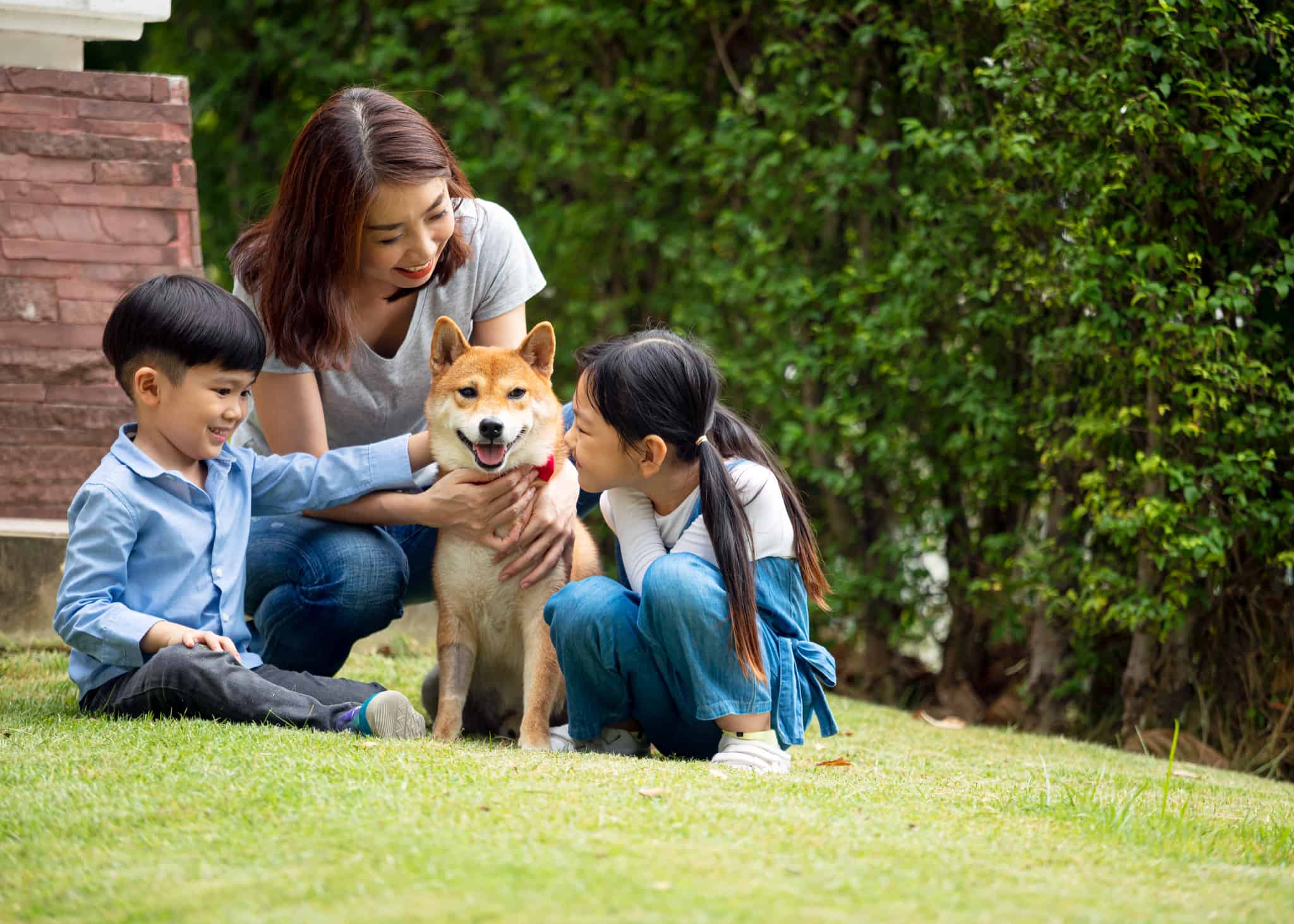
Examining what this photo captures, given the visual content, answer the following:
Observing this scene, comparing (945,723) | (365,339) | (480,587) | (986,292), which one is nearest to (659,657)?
(480,587)

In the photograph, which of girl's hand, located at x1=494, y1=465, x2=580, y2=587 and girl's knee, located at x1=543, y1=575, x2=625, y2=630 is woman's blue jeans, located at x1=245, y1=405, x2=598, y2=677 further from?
girl's knee, located at x1=543, y1=575, x2=625, y2=630

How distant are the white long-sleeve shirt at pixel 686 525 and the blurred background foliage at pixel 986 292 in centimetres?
184

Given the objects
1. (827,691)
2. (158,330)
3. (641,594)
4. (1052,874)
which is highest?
(158,330)

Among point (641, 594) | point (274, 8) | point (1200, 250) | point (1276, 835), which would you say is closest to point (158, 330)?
point (641, 594)

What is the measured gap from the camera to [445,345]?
3248 mm

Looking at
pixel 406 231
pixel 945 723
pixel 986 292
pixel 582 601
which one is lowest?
pixel 945 723

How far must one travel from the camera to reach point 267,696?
2.98 meters

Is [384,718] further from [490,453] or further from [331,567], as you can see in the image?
[490,453]

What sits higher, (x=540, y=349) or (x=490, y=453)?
(x=540, y=349)

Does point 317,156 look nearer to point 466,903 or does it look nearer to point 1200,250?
point 466,903

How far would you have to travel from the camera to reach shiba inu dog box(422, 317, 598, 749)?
10.4 ft

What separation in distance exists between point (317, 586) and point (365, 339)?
72 cm

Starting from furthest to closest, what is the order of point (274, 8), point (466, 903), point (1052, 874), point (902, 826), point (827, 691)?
1. point (274, 8)
2. point (827, 691)
3. point (902, 826)
4. point (1052, 874)
5. point (466, 903)

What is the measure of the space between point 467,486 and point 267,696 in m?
0.70
